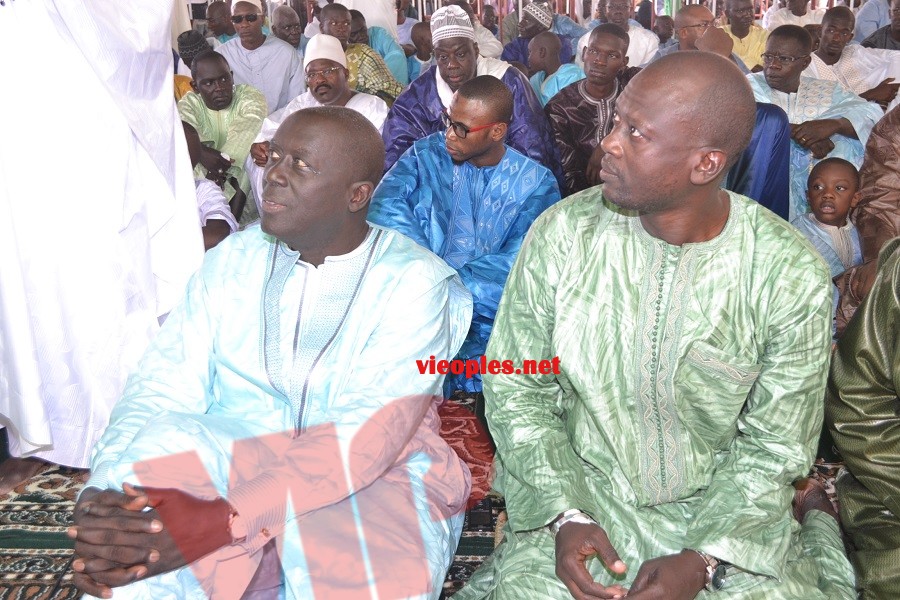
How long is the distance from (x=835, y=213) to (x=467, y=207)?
1.84 m

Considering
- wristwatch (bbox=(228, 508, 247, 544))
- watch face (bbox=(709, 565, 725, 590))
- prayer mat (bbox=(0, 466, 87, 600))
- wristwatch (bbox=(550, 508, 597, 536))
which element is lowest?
prayer mat (bbox=(0, 466, 87, 600))

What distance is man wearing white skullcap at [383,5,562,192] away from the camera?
196 inches

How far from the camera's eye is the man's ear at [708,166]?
193cm

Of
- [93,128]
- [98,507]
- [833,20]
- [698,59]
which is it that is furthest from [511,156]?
[833,20]

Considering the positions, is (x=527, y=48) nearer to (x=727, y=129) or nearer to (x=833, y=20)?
(x=833, y=20)

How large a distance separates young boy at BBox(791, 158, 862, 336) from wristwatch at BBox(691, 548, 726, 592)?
2738 millimetres

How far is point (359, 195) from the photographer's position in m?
2.33

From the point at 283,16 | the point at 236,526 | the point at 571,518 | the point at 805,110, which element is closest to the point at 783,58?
the point at 805,110

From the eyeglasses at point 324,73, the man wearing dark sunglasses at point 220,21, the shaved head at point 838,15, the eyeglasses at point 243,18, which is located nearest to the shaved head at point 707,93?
the eyeglasses at point 324,73

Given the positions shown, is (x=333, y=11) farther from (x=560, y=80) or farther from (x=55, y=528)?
(x=55, y=528)

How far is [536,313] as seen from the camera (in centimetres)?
213

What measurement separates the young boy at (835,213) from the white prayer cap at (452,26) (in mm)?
2272

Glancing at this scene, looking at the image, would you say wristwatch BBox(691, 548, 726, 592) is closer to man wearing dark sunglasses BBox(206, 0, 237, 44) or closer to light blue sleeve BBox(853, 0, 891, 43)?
man wearing dark sunglasses BBox(206, 0, 237, 44)

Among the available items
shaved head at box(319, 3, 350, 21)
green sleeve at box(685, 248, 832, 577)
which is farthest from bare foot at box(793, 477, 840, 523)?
shaved head at box(319, 3, 350, 21)
